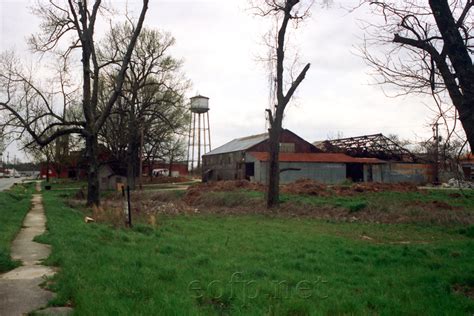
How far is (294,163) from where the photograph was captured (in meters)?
50.1

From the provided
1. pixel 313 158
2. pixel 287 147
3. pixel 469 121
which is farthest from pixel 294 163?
pixel 469 121

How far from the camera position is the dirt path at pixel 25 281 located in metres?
5.65

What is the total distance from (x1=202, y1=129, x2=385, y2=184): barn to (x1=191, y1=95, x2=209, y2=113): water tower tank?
7.08m

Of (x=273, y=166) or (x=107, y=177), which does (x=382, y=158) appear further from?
(x=273, y=166)

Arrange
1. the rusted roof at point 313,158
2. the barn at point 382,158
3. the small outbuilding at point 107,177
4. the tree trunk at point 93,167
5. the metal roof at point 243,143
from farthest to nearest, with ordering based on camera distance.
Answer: the metal roof at point 243,143, the barn at point 382,158, the small outbuilding at point 107,177, the rusted roof at point 313,158, the tree trunk at point 93,167

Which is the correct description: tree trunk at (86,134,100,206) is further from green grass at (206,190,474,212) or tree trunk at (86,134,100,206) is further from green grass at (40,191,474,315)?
green grass at (40,191,474,315)

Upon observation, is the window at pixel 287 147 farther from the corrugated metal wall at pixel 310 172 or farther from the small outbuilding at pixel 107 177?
the small outbuilding at pixel 107 177

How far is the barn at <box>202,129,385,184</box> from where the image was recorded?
49.6 m

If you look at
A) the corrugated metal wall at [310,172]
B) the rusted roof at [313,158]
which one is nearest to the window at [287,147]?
the rusted roof at [313,158]

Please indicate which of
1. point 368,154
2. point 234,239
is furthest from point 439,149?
point 368,154

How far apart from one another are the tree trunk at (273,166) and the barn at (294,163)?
888 inches

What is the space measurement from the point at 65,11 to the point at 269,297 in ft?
69.9

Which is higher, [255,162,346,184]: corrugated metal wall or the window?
the window

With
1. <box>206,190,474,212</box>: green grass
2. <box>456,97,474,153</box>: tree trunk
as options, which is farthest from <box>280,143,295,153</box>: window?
<box>456,97,474,153</box>: tree trunk
